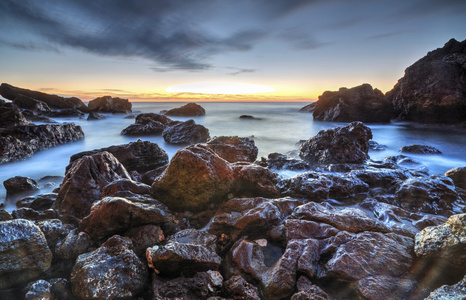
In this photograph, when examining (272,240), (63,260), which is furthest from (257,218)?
(63,260)

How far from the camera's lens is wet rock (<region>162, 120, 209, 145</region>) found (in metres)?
11.5

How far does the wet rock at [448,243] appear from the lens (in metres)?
2.04

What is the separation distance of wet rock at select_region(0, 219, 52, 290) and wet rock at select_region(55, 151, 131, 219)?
1.14m

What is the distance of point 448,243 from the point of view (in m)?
2.12

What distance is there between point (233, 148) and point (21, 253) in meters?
5.28

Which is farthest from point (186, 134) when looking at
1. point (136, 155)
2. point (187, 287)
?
point (187, 287)

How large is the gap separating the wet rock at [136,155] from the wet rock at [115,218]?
369 cm

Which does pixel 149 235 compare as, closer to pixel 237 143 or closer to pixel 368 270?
pixel 368 270

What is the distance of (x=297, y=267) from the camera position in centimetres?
228

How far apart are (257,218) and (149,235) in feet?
4.76

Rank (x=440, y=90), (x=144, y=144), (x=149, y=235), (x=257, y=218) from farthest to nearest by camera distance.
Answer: (x=440, y=90)
(x=144, y=144)
(x=257, y=218)
(x=149, y=235)

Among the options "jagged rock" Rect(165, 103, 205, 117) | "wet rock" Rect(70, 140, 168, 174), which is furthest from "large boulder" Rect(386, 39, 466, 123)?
"jagged rock" Rect(165, 103, 205, 117)

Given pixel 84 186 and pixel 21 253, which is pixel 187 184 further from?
pixel 21 253

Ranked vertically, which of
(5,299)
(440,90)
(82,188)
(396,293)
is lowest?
(5,299)
